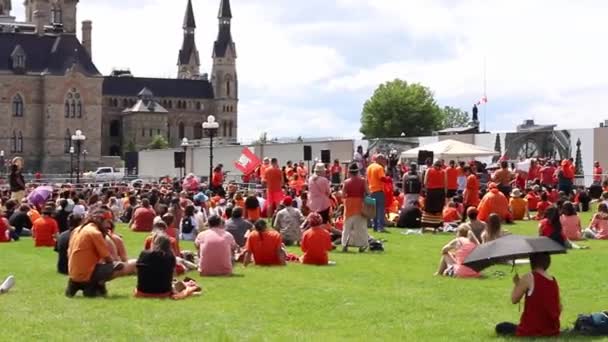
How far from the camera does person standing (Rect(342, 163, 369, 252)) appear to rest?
21.0 m

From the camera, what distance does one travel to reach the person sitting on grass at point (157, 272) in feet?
47.1

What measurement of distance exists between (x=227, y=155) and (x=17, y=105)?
5443 cm

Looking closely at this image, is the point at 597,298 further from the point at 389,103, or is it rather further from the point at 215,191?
the point at 389,103

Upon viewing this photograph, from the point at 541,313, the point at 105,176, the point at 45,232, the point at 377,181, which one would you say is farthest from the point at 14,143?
the point at 541,313

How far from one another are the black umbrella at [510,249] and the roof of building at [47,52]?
340ft

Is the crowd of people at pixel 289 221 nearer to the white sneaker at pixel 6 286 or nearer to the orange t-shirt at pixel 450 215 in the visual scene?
the orange t-shirt at pixel 450 215

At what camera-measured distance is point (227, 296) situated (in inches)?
579

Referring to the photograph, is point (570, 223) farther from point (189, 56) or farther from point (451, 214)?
point (189, 56)

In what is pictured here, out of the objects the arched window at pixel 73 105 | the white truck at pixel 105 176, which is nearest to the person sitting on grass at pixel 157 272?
the white truck at pixel 105 176

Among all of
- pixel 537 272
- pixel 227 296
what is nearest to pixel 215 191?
pixel 227 296

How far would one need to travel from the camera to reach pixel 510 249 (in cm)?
1080

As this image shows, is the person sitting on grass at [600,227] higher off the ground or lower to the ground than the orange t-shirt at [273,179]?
lower

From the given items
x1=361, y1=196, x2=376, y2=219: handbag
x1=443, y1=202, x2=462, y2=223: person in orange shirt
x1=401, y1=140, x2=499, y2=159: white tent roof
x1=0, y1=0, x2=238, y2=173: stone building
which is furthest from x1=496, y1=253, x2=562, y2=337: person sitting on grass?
x1=0, y1=0, x2=238, y2=173: stone building

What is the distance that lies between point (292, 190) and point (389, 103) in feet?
312
